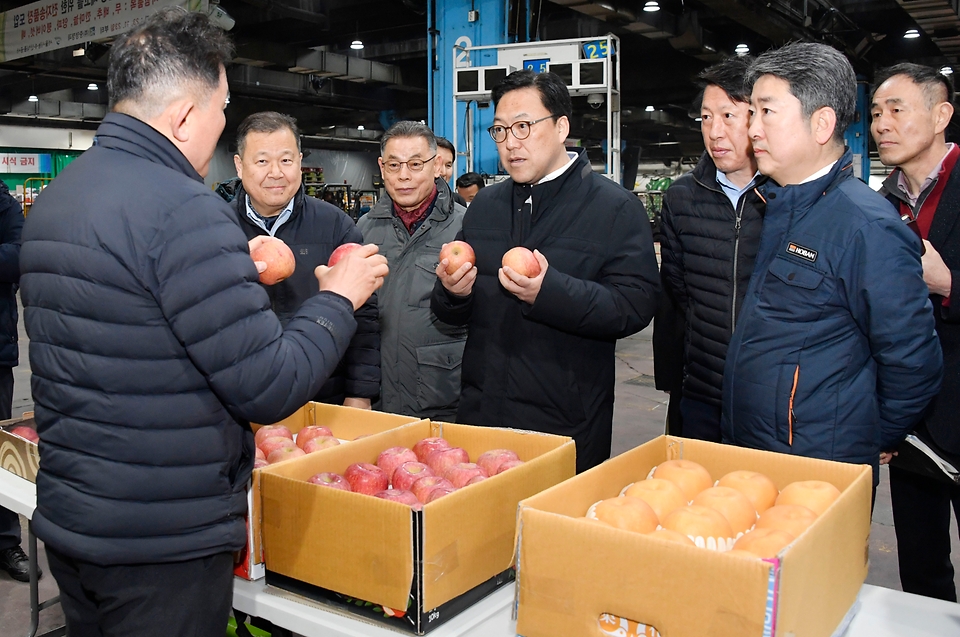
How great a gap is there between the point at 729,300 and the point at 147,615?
164cm

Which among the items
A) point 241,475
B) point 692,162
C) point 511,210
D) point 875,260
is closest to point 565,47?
point 511,210

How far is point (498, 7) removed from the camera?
7836mm

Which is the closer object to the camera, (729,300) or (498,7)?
(729,300)

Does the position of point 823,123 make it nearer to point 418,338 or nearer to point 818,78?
point 818,78

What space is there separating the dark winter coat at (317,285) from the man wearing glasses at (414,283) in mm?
117

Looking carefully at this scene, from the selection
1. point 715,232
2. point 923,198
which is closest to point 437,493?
point 715,232

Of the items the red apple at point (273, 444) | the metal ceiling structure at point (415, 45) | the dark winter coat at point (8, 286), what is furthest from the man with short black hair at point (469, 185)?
the red apple at point (273, 444)

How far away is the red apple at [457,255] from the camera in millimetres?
2201

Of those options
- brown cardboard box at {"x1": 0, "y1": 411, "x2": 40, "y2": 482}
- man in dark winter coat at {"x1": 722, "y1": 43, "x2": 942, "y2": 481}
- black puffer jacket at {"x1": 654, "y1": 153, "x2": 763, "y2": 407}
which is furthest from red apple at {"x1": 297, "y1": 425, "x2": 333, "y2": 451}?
black puffer jacket at {"x1": 654, "y1": 153, "x2": 763, "y2": 407}

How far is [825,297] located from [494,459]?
774 millimetres

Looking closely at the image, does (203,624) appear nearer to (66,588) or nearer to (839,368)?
(66,588)

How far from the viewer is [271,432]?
204cm

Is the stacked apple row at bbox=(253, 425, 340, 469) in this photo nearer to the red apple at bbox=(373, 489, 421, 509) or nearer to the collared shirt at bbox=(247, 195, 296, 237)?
the red apple at bbox=(373, 489, 421, 509)

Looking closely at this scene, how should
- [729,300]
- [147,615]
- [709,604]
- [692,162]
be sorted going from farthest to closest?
[692,162], [729,300], [147,615], [709,604]
